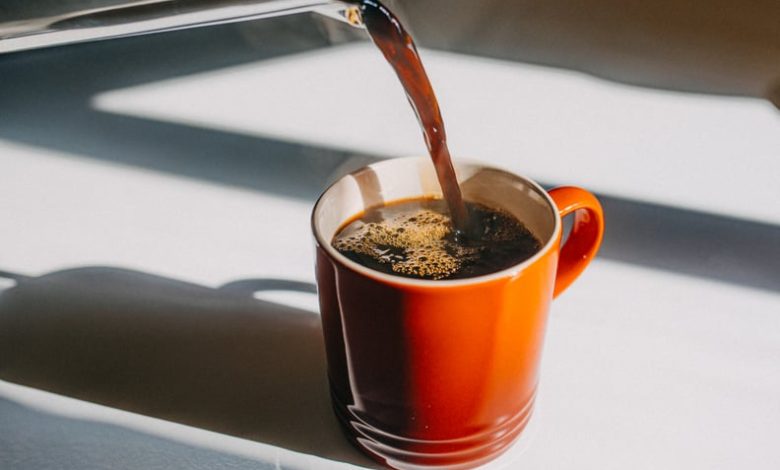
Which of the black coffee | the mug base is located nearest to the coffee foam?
the black coffee

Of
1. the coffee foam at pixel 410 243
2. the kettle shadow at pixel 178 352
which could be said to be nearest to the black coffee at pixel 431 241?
the coffee foam at pixel 410 243

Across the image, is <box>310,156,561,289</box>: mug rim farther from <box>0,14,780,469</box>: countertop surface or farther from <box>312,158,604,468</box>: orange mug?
<box>0,14,780,469</box>: countertop surface

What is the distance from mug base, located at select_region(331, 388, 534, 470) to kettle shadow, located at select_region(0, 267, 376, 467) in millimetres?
17

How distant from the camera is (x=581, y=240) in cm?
56

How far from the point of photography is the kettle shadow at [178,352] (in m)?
0.56

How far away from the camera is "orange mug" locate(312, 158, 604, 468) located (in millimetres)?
446

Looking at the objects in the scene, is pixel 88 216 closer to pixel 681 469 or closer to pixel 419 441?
pixel 419 441

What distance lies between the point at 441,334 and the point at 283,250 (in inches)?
11.5

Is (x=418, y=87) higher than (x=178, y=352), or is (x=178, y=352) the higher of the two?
(x=418, y=87)

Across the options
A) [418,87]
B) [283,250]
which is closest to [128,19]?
[418,87]

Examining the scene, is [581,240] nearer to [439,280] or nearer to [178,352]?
[439,280]

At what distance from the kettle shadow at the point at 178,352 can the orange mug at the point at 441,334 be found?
0.17 ft

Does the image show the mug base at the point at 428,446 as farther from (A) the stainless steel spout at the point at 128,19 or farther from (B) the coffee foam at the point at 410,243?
(A) the stainless steel spout at the point at 128,19

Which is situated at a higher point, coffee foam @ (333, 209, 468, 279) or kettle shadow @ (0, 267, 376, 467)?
coffee foam @ (333, 209, 468, 279)
